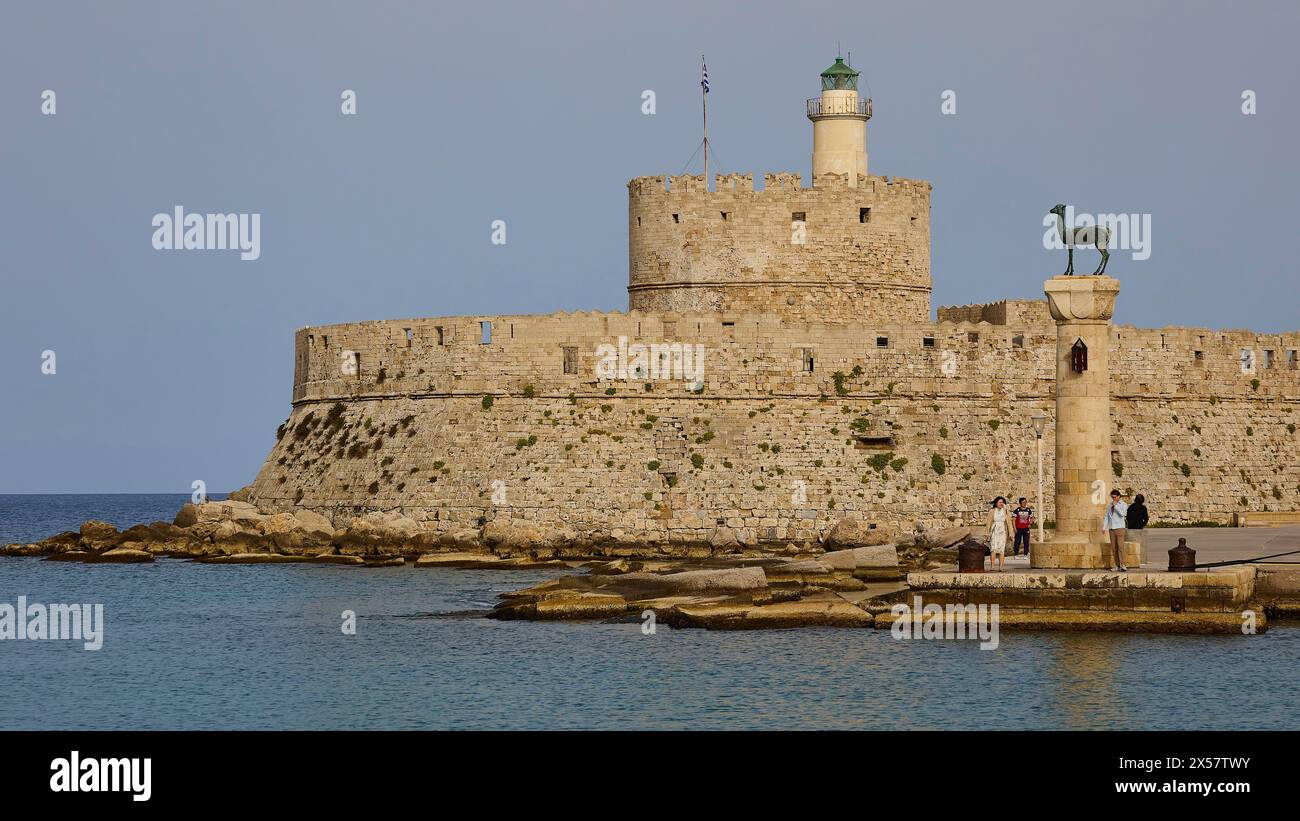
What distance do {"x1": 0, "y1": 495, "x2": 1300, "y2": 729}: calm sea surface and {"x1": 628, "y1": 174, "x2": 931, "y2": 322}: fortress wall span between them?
616 inches

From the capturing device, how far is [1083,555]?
96.8ft

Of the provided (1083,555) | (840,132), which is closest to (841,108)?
(840,132)

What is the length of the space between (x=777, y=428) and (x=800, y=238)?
18.0ft

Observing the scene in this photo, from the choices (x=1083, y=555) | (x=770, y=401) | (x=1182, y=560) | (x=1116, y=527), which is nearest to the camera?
(x=1182, y=560)

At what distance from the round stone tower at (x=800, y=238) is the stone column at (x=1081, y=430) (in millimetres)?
17951

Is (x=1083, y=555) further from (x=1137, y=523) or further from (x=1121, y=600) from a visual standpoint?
(x=1121, y=600)

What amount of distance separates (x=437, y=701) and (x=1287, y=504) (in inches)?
1072

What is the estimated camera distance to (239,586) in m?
40.4

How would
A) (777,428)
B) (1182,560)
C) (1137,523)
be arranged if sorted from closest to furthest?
(1182,560), (1137,523), (777,428)

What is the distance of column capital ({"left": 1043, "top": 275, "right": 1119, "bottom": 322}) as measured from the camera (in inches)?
1161

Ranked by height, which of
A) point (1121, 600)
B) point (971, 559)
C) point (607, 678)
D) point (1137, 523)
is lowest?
point (607, 678)
